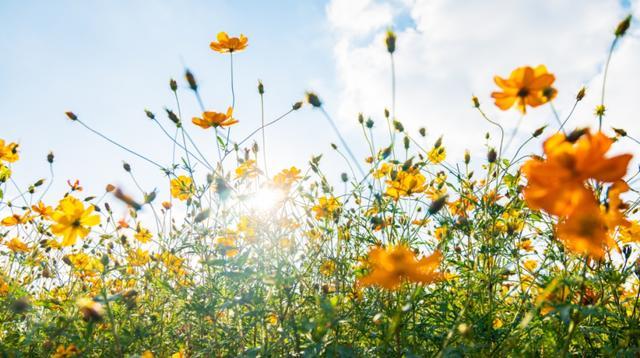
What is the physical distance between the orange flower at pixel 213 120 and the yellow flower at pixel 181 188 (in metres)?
0.39

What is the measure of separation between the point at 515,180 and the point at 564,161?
4.15 feet

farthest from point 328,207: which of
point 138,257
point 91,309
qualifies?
point 138,257

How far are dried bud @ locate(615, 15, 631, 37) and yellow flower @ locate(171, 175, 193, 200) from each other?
2.20 m

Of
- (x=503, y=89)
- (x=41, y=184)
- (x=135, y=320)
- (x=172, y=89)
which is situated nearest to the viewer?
(x=503, y=89)

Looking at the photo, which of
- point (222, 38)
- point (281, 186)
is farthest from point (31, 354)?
point (222, 38)

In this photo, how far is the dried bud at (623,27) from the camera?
160 cm

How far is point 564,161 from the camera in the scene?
2.63 feet

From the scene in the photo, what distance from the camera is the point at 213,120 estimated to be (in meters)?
2.13

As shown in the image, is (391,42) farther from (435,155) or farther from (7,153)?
(7,153)

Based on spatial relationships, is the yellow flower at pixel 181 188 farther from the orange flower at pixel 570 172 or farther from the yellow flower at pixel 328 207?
the orange flower at pixel 570 172

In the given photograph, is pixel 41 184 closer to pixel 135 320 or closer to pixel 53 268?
pixel 53 268

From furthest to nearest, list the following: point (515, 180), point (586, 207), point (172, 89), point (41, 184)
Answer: point (41, 184) < point (172, 89) < point (515, 180) < point (586, 207)

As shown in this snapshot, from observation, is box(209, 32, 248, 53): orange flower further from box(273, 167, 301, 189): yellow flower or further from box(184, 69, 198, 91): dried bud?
box(273, 167, 301, 189): yellow flower

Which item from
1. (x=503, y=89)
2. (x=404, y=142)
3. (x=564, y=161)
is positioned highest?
(x=404, y=142)
